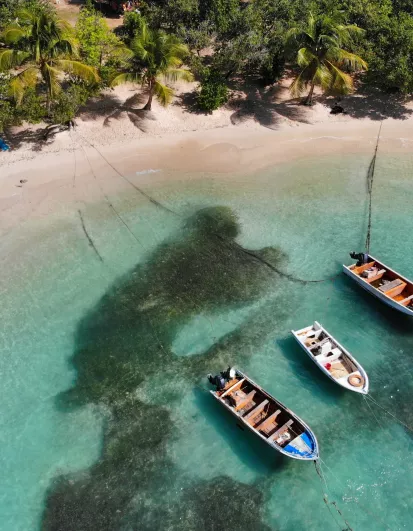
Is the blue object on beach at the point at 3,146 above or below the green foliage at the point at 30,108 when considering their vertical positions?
below

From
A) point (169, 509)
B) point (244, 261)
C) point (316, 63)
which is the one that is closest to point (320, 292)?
point (244, 261)

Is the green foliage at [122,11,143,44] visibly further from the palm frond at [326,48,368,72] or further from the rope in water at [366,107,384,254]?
the rope in water at [366,107,384,254]

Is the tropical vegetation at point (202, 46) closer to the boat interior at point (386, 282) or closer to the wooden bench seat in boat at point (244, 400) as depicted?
the boat interior at point (386, 282)

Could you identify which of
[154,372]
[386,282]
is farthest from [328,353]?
[154,372]

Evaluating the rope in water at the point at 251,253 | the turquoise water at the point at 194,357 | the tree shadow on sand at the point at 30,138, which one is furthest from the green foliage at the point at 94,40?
the turquoise water at the point at 194,357

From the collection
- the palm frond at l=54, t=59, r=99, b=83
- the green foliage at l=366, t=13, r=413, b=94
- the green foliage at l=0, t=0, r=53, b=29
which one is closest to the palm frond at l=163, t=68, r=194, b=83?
the palm frond at l=54, t=59, r=99, b=83
